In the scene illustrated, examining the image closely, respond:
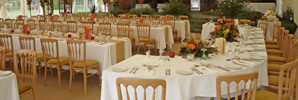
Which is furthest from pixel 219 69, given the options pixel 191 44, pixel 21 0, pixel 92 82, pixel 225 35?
pixel 21 0

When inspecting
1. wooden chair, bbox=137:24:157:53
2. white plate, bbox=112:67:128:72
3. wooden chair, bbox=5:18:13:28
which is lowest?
white plate, bbox=112:67:128:72

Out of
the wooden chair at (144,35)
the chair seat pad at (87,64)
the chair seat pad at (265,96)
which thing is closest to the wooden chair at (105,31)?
the wooden chair at (144,35)

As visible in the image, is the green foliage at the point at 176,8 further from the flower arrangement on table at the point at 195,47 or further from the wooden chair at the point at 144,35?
the flower arrangement on table at the point at 195,47

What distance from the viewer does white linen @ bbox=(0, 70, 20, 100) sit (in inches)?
117

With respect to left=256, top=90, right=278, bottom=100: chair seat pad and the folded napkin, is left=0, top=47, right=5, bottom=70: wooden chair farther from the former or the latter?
left=256, top=90, right=278, bottom=100: chair seat pad

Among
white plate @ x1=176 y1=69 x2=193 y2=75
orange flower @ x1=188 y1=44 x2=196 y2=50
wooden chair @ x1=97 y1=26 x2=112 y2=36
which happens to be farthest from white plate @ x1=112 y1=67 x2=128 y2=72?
wooden chair @ x1=97 y1=26 x2=112 y2=36

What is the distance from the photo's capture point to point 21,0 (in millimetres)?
12789

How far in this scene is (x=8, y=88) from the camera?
302 centimetres

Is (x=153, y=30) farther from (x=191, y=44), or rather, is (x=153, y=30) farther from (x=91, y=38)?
(x=191, y=44)

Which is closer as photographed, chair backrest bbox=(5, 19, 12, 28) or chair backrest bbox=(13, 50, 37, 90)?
chair backrest bbox=(13, 50, 37, 90)

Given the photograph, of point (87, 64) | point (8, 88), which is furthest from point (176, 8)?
point (8, 88)

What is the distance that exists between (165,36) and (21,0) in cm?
837

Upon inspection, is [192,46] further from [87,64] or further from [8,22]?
[8,22]

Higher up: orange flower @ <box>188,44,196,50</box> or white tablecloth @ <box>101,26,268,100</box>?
orange flower @ <box>188,44,196,50</box>
